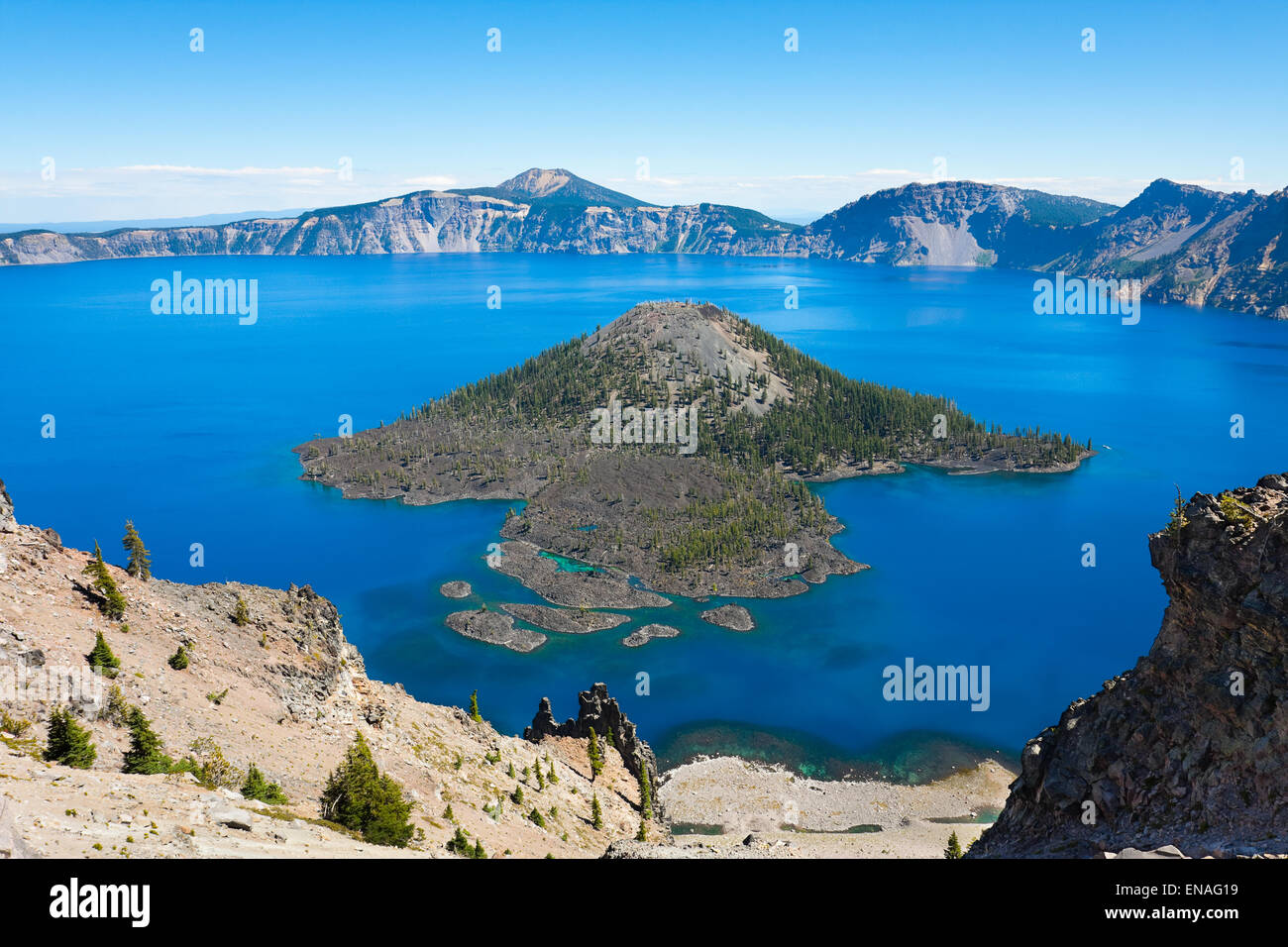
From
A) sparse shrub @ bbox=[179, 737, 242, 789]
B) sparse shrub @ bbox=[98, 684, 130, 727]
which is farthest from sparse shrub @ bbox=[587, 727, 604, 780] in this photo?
sparse shrub @ bbox=[98, 684, 130, 727]

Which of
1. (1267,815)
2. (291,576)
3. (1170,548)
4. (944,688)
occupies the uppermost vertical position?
(1170,548)

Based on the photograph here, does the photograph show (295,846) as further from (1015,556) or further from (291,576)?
(1015,556)

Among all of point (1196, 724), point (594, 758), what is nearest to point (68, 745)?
point (594, 758)

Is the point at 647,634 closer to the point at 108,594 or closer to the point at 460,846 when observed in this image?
the point at 460,846

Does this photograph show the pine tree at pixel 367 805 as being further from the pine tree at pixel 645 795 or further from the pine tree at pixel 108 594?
the pine tree at pixel 645 795

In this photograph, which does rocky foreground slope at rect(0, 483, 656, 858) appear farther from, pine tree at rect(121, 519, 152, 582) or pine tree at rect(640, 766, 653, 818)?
pine tree at rect(121, 519, 152, 582)

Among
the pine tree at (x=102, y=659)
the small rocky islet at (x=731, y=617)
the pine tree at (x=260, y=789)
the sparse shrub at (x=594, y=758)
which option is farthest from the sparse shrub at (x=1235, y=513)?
the small rocky islet at (x=731, y=617)
